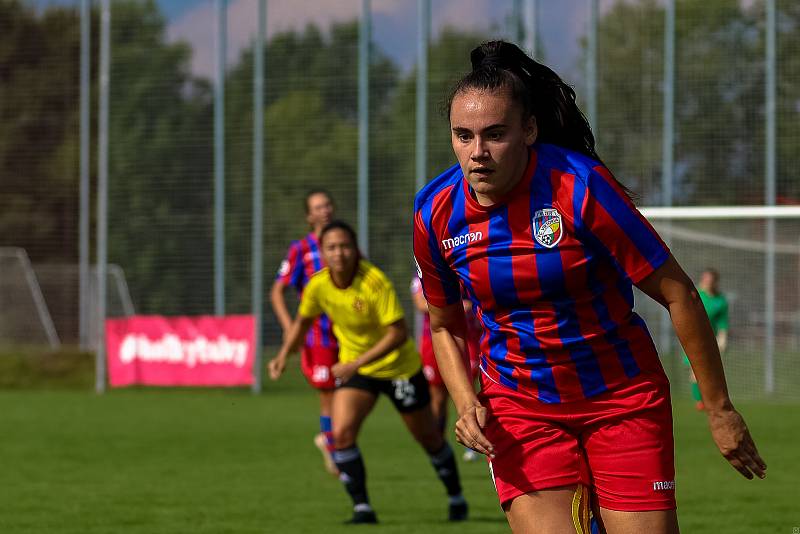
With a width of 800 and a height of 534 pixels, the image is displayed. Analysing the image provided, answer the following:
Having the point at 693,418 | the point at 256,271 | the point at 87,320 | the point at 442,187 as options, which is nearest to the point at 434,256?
the point at 442,187

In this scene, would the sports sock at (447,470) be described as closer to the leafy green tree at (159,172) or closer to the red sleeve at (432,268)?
the red sleeve at (432,268)

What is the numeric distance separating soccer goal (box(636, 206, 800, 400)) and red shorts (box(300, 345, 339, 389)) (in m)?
9.91

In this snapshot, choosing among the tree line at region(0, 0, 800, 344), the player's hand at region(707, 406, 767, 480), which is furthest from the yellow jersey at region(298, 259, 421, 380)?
the tree line at region(0, 0, 800, 344)

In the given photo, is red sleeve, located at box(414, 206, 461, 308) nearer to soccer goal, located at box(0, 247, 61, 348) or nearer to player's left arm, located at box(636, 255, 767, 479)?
player's left arm, located at box(636, 255, 767, 479)

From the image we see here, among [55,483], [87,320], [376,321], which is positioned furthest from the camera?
[87,320]

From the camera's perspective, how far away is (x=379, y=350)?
895cm

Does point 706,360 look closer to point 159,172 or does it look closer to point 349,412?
point 349,412

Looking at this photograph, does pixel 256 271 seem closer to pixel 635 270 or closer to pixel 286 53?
pixel 286 53

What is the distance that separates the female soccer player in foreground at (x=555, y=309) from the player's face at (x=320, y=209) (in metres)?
6.57

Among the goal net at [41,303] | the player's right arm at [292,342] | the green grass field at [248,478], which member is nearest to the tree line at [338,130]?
the goal net at [41,303]

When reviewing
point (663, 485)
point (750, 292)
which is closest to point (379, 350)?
point (663, 485)

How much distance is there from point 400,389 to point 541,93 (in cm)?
479

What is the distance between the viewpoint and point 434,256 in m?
4.60

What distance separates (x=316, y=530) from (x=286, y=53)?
57.9 ft
